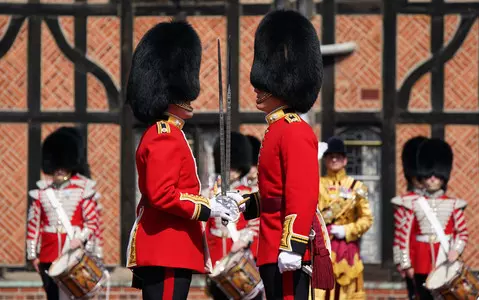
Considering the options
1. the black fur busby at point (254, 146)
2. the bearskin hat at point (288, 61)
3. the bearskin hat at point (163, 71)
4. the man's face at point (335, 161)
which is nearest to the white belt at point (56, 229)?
the black fur busby at point (254, 146)

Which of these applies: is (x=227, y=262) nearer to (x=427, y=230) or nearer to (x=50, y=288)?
(x=50, y=288)

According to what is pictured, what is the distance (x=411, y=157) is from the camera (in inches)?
512

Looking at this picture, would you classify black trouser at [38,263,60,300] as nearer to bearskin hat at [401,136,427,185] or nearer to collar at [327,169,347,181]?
collar at [327,169,347,181]

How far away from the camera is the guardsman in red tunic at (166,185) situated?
7.89 metres

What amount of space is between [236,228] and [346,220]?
1.02m

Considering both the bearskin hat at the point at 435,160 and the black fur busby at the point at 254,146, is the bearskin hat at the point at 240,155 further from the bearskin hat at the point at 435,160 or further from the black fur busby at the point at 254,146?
the bearskin hat at the point at 435,160

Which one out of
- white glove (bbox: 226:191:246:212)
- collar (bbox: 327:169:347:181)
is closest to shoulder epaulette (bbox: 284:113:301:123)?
white glove (bbox: 226:191:246:212)

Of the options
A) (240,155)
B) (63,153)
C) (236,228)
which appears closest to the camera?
(236,228)

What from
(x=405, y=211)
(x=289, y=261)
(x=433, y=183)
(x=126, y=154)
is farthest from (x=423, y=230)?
(x=289, y=261)

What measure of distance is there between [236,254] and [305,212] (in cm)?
406

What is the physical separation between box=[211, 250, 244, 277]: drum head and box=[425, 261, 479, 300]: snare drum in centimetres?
148

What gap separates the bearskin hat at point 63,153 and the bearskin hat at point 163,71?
3.87m

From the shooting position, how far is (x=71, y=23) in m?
14.9

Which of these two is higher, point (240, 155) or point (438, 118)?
point (438, 118)
